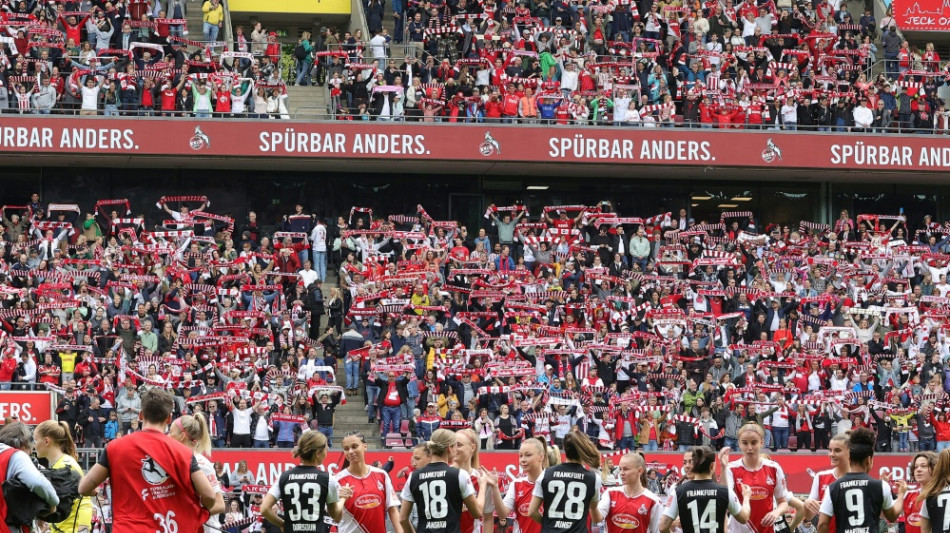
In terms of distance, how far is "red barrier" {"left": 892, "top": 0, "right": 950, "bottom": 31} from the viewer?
1535 inches

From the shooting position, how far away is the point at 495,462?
24.8 metres

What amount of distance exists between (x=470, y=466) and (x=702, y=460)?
1792mm

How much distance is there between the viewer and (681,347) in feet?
90.7

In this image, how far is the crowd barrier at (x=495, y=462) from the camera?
24.0 m

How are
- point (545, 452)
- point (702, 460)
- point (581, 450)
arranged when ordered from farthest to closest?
point (545, 452) → point (581, 450) → point (702, 460)

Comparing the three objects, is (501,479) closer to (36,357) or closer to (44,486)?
(36,357)

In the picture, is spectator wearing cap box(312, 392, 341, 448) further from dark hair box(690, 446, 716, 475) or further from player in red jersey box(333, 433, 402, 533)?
dark hair box(690, 446, 716, 475)

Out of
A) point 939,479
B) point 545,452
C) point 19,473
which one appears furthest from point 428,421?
point 19,473

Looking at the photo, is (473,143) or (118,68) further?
A: (473,143)

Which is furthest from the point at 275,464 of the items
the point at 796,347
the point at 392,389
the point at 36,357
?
the point at 796,347

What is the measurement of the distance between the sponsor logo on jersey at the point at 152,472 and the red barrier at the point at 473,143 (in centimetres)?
2329

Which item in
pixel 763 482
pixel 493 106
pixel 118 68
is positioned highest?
pixel 118 68

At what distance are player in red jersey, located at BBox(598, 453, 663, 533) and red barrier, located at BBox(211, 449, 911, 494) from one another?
11.7 metres

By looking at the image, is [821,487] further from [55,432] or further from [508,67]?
[508,67]
